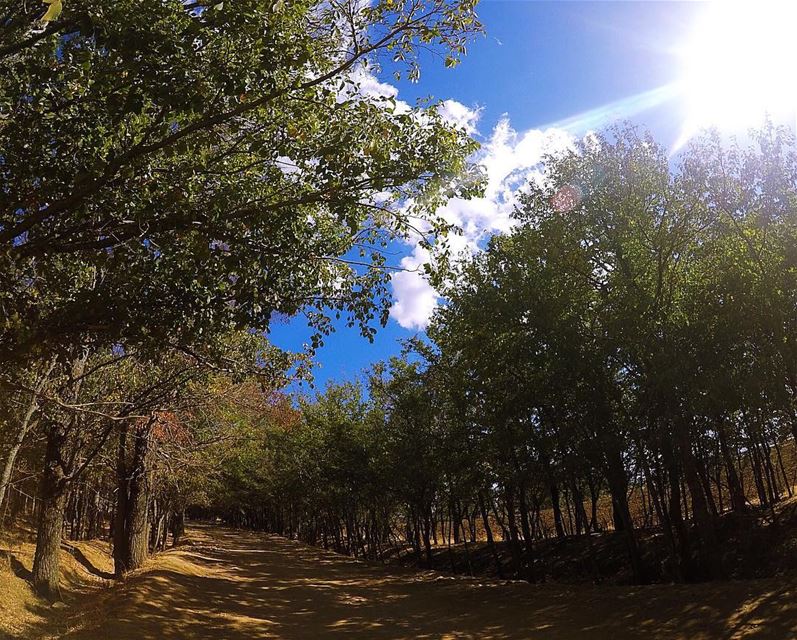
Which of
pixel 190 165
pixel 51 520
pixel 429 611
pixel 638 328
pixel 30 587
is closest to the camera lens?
pixel 190 165

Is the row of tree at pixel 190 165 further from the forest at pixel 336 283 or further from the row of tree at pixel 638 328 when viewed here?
the row of tree at pixel 638 328

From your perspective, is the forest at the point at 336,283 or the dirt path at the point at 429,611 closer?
the forest at the point at 336,283

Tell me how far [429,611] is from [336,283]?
12.2 meters

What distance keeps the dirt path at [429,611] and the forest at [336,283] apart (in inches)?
110

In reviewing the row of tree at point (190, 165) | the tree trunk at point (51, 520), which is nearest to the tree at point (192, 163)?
the row of tree at point (190, 165)

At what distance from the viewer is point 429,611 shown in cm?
1614

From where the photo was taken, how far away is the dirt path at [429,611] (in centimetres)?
1082

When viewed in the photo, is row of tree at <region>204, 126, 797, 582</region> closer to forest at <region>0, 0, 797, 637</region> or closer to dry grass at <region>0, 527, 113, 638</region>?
forest at <region>0, 0, 797, 637</region>

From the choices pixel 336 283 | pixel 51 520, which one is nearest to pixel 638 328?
pixel 336 283

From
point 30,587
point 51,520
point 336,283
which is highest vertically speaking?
point 336,283

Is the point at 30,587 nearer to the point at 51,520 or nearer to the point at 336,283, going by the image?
the point at 51,520

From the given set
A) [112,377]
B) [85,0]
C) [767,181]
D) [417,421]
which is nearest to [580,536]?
[417,421]

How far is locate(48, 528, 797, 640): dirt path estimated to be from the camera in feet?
35.5

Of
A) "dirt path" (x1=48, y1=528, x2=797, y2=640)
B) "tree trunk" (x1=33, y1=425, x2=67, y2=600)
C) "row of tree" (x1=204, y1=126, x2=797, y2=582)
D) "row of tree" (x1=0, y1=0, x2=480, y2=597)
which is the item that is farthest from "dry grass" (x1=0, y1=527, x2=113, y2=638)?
"row of tree" (x1=204, y1=126, x2=797, y2=582)
